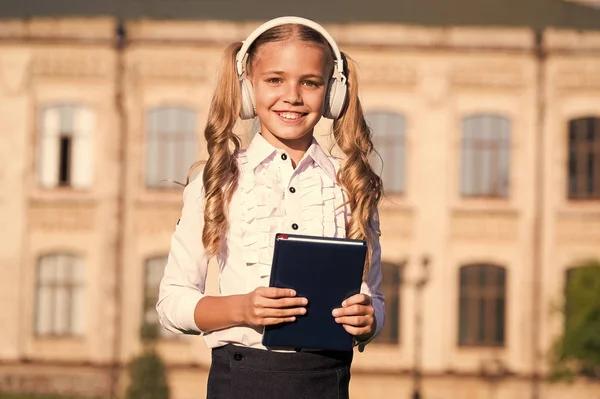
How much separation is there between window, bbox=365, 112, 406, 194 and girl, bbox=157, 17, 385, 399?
71.7ft

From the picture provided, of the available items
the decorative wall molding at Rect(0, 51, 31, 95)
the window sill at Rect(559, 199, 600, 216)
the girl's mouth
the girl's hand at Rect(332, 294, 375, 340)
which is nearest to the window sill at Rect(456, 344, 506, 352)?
the window sill at Rect(559, 199, 600, 216)

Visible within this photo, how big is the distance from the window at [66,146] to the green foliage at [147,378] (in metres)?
4.45

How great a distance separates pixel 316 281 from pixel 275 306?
11cm

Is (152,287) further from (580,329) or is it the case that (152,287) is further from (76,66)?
(580,329)

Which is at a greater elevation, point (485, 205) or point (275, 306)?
point (485, 205)

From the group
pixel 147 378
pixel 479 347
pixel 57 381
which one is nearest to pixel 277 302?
pixel 147 378

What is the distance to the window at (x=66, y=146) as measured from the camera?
25094mm

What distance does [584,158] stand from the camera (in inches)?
967

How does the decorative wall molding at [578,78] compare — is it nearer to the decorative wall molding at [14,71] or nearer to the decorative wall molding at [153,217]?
the decorative wall molding at [153,217]

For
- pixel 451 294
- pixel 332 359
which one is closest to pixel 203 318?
pixel 332 359

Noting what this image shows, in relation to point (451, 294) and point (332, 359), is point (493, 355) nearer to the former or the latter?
point (451, 294)

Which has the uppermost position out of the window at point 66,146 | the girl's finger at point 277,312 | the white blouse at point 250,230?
the window at point 66,146

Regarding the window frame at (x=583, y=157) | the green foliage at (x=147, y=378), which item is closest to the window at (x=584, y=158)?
the window frame at (x=583, y=157)

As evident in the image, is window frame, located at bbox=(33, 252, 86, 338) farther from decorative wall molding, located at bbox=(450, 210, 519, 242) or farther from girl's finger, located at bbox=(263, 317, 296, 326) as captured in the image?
girl's finger, located at bbox=(263, 317, 296, 326)
